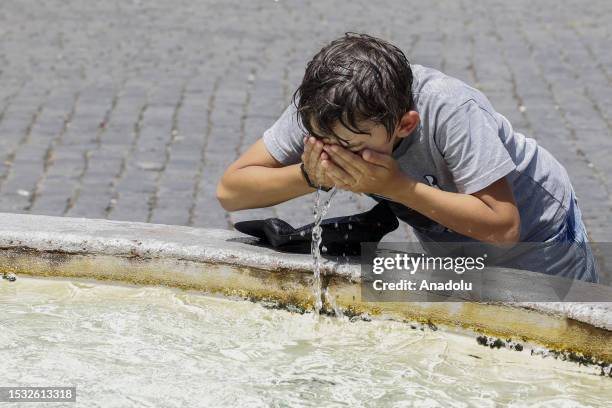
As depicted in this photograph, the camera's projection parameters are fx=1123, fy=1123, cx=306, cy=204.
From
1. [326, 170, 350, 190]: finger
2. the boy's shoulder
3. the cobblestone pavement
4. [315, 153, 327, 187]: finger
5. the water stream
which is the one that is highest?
the cobblestone pavement

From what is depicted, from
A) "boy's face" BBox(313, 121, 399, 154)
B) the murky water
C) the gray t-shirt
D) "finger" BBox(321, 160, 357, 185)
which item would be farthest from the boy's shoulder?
the murky water

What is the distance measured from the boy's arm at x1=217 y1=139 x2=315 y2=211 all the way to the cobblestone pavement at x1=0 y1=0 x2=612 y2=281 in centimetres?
191

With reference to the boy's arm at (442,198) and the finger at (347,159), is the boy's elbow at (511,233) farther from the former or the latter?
the finger at (347,159)

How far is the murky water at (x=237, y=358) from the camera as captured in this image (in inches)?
109

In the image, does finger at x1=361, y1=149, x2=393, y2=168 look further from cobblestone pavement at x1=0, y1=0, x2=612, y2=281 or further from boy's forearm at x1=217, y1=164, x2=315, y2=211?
cobblestone pavement at x1=0, y1=0, x2=612, y2=281

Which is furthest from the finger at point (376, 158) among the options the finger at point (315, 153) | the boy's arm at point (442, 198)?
the finger at point (315, 153)

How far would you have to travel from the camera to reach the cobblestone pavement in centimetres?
554

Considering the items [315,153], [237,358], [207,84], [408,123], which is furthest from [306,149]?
[207,84]

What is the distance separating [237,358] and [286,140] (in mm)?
618

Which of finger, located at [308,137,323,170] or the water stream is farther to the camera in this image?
the water stream

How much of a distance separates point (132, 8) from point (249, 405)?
7.03 metres

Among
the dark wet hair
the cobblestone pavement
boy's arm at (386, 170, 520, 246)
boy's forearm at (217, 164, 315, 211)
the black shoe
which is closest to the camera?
the dark wet hair

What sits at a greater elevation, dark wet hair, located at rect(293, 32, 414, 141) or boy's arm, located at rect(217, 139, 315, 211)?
dark wet hair, located at rect(293, 32, 414, 141)

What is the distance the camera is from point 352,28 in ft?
28.2
